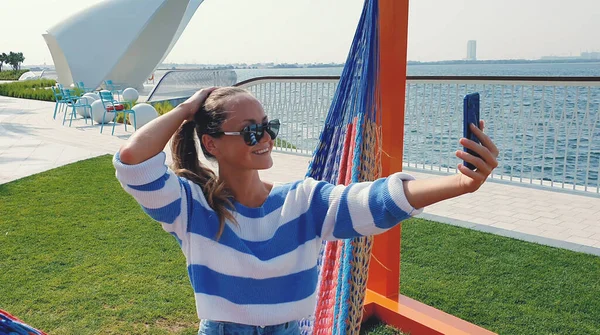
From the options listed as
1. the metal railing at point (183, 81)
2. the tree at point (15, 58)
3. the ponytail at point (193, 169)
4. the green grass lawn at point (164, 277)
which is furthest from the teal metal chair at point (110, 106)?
the tree at point (15, 58)

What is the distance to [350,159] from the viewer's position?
2.11 metres

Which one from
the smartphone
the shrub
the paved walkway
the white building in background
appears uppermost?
the white building in background

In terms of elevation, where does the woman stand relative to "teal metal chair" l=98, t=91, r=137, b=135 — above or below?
above

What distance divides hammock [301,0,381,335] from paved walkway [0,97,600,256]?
2.28 meters

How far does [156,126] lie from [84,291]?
83.4 inches

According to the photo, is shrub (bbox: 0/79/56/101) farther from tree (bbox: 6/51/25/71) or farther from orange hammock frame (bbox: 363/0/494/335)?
tree (bbox: 6/51/25/71)

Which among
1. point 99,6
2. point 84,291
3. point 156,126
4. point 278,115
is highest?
point 99,6

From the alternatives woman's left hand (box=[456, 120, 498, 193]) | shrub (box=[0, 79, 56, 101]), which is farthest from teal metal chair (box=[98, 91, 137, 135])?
woman's left hand (box=[456, 120, 498, 193])

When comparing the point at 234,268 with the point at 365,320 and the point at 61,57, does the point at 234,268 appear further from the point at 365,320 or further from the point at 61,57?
Answer: the point at 61,57

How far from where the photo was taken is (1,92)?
20.4 meters

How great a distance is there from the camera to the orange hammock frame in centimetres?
225

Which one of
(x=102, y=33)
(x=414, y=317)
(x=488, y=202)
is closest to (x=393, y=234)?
(x=414, y=317)

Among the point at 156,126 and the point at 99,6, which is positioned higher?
the point at 99,6

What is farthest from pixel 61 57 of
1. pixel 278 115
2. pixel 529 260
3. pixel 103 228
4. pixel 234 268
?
pixel 234 268
